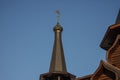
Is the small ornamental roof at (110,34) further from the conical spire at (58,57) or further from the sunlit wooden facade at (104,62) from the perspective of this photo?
the conical spire at (58,57)

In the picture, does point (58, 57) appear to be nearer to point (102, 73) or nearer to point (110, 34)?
point (110, 34)

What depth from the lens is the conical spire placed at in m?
32.7

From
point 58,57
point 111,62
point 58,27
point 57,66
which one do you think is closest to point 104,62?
point 111,62

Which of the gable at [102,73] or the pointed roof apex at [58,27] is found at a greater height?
the pointed roof apex at [58,27]

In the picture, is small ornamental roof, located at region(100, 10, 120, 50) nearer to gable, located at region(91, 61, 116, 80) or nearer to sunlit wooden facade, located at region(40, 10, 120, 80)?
sunlit wooden facade, located at region(40, 10, 120, 80)

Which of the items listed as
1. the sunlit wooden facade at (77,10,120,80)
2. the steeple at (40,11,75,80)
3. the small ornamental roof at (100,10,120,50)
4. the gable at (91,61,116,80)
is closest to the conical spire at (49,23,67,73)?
the steeple at (40,11,75,80)

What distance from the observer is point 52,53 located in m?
34.5

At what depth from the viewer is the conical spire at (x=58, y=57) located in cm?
3272

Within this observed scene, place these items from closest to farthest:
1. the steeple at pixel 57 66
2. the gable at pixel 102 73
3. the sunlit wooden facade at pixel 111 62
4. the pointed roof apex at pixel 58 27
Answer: the sunlit wooden facade at pixel 111 62, the gable at pixel 102 73, the steeple at pixel 57 66, the pointed roof apex at pixel 58 27

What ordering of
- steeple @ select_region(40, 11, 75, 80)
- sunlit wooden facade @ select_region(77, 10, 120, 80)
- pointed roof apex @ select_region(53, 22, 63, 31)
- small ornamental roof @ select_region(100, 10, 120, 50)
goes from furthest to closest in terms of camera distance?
pointed roof apex @ select_region(53, 22, 63, 31) < steeple @ select_region(40, 11, 75, 80) < small ornamental roof @ select_region(100, 10, 120, 50) < sunlit wooden facade @ select_region(77, 10, 120, 80)

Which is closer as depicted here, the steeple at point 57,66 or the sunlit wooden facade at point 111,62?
the sunlit wooden facade at point 111,62

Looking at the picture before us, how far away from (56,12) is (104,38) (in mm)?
17645

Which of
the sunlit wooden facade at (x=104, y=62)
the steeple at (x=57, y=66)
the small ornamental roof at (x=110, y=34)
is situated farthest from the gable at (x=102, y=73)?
the steeple at (x=57, y=66)

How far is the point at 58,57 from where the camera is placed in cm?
3369
